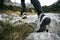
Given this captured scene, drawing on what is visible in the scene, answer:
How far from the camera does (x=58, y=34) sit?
4.54 meters

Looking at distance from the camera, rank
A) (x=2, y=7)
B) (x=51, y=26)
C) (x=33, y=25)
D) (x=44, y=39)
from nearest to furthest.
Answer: (x=44, y=39) → (x=51, y=26) → (x=33, y=25) → (x=2, y=7)

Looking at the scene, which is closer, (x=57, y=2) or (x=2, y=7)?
(x=2, y=7)

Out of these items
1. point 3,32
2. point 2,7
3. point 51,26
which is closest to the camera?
point 3,32

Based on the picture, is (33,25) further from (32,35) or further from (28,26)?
(32,35)

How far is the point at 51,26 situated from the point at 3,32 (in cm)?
111

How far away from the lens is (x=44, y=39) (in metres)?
4.06

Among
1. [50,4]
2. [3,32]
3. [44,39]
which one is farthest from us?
[50,4]

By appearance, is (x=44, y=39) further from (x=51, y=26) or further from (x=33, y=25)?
(x=33, y=25)

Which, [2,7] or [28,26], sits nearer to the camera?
[28,26]

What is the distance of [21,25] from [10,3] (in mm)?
10814

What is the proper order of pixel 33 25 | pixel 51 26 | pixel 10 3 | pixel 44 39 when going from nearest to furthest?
pixel 44 39, pixel 51 26, pixel 33 25, pixel 10 3

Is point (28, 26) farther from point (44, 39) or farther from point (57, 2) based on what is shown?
point (57, 2)

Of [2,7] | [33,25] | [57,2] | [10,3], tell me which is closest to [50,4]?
[57,2]

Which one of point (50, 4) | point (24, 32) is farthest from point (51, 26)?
point (50, 4)
